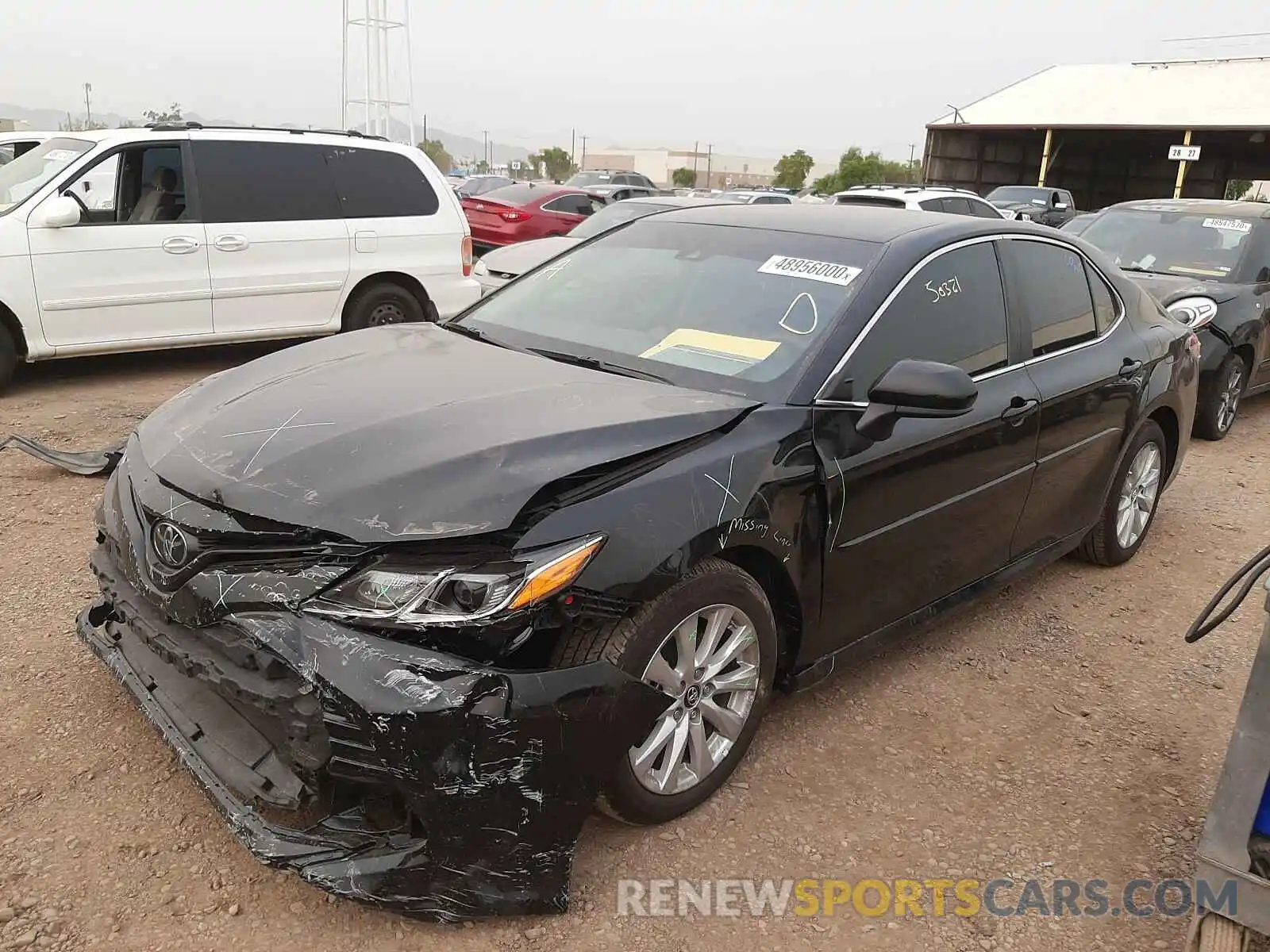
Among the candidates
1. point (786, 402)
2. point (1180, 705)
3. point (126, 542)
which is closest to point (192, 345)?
point (126, 542)

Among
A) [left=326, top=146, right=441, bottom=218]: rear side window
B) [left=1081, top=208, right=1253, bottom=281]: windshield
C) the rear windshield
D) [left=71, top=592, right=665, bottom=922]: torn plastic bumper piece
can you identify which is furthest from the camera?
the rear windshield

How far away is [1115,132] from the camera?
3456cm

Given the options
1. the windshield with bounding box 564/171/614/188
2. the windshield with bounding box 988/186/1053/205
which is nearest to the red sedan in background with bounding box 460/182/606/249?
the windshield with bounding box 564/171/614/188

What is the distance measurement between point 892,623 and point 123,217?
20.0 ft

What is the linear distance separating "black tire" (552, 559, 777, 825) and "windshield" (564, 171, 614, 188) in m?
25.4

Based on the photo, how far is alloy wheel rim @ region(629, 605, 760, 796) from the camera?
2.58 metres

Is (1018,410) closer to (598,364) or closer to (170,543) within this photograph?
(598,364)

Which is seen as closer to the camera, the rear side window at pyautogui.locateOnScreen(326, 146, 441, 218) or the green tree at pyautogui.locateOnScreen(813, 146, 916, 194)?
the rear side window at pyautogui.locateOnScreen(326, 146, 441, 218)

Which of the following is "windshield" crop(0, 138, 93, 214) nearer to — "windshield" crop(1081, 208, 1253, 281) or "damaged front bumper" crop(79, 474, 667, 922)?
"damaged front bumper" crop(79, 474, 667, 922)

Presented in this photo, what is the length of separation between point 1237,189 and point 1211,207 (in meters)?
44.9

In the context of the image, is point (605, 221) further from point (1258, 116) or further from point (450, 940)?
point (1258, 116)

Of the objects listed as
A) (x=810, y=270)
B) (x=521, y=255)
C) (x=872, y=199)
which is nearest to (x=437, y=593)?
(x=810, y=270)

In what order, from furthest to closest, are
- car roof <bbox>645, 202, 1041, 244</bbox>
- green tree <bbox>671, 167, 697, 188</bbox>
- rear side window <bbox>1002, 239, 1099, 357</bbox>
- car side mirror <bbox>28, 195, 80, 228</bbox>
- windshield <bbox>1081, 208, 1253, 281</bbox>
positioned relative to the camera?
green tree <bbox>671, 167, 697, 188</bbox> < windshield <bbox>1081, 208, 1253, 281</bbox> < car side mirror <bbox>28, 195, 80, 228</bbox> < rear side window <bbox>1002, 239, 1099, 357</bbox> < car roof <bbox>645, 202, 1041, 244</bbox>

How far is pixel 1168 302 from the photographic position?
6910 mm
